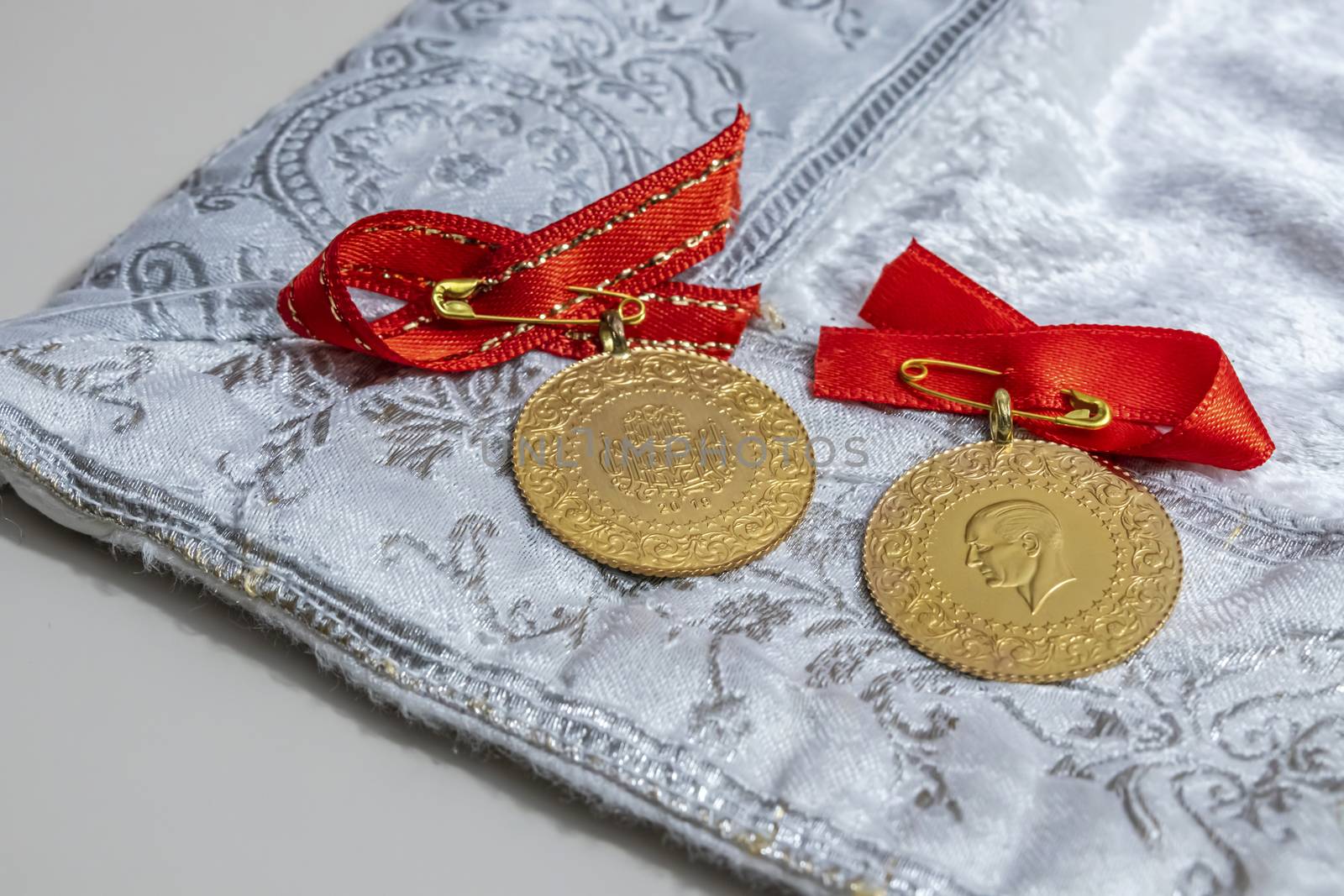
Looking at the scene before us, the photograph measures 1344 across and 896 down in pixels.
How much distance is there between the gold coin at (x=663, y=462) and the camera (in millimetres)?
809

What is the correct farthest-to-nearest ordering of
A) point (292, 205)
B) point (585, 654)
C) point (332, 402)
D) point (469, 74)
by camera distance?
point (469, 74)
point (292, 205)
point (332, 402)
point (585, 654)

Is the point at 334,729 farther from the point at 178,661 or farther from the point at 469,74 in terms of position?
the point at 469,74

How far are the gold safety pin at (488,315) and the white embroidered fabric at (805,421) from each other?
0.05m

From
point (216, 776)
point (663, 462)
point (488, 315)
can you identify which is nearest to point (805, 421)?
point (663, 462)

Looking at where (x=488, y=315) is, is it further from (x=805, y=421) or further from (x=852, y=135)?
(x=852, y=135)

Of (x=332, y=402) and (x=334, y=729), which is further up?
(x=332, y=402)

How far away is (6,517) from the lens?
924 mm

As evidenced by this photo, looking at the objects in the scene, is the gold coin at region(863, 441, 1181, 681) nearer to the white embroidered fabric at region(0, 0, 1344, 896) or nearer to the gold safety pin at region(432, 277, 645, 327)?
the white embroidered fabric at region(0, 0, 1344, 896)

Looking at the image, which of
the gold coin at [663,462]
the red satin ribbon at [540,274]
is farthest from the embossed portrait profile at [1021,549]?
the red satin ribbon at [540,274]

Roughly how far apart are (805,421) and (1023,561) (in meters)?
0.20

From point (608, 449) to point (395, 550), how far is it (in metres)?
0.16

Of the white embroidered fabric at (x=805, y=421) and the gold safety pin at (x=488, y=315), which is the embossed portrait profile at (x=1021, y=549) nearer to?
the white embroidered fabric at (x=805, y=421)

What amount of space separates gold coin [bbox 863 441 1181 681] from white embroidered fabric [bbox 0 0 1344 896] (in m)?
0.02

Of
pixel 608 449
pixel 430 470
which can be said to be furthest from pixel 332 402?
pixel 608 449
